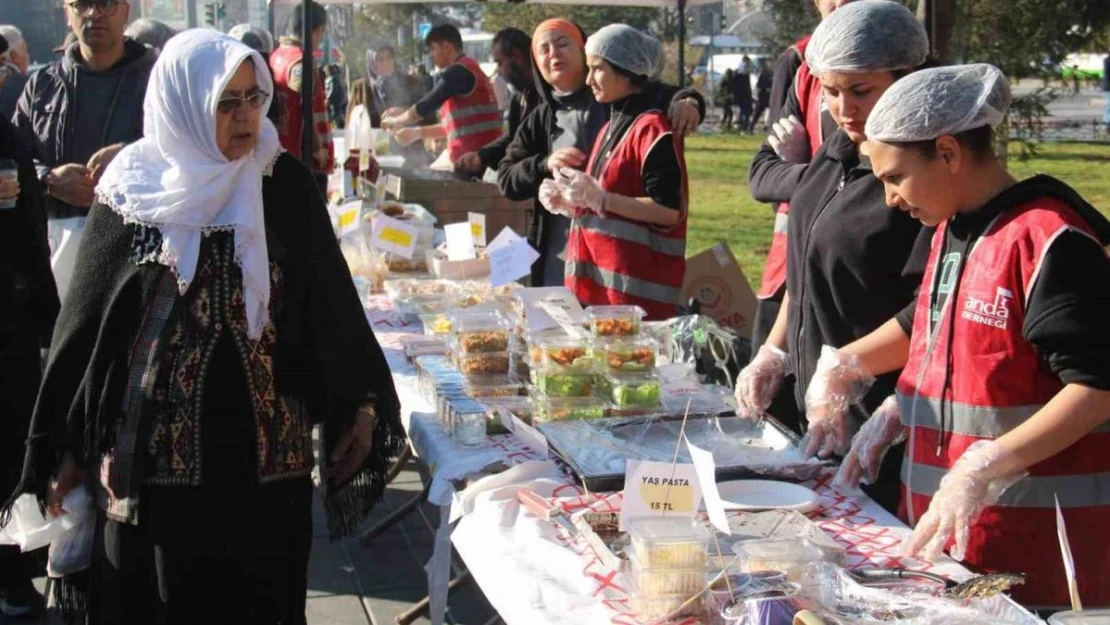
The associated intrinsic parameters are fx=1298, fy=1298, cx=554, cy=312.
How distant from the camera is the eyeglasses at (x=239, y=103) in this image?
2621 mm

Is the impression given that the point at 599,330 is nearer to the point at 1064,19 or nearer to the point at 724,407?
the point at 724,407

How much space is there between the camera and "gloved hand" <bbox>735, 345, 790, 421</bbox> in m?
2.95

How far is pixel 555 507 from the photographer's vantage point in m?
2.47

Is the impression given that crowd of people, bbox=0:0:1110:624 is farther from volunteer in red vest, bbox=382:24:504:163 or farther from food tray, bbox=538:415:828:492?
volunteer in red vest, bbox=382:24:504:163

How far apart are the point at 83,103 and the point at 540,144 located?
1744mm

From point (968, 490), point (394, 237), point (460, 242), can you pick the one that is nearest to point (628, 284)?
point (460, 242)

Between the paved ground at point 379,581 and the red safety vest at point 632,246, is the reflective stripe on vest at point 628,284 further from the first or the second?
the paved ground at point 379,581

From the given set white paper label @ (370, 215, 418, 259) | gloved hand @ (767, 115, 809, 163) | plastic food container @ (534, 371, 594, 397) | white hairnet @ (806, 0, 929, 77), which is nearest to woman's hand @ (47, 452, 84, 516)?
plastic food container @ (534, 371, 594, 397)

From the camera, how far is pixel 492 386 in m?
3.34

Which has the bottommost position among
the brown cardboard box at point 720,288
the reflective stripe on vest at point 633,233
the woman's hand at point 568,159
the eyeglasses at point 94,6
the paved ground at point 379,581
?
the paved ground at point 379,581

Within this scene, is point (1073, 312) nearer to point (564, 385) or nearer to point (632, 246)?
point (564, 385)

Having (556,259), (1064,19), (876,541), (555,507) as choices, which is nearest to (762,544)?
(876,541)

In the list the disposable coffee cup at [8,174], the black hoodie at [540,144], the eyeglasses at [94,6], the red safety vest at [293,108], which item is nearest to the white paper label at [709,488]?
the disposable coffee cup at [8,174]

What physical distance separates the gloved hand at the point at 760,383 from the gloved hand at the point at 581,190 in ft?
4.58
